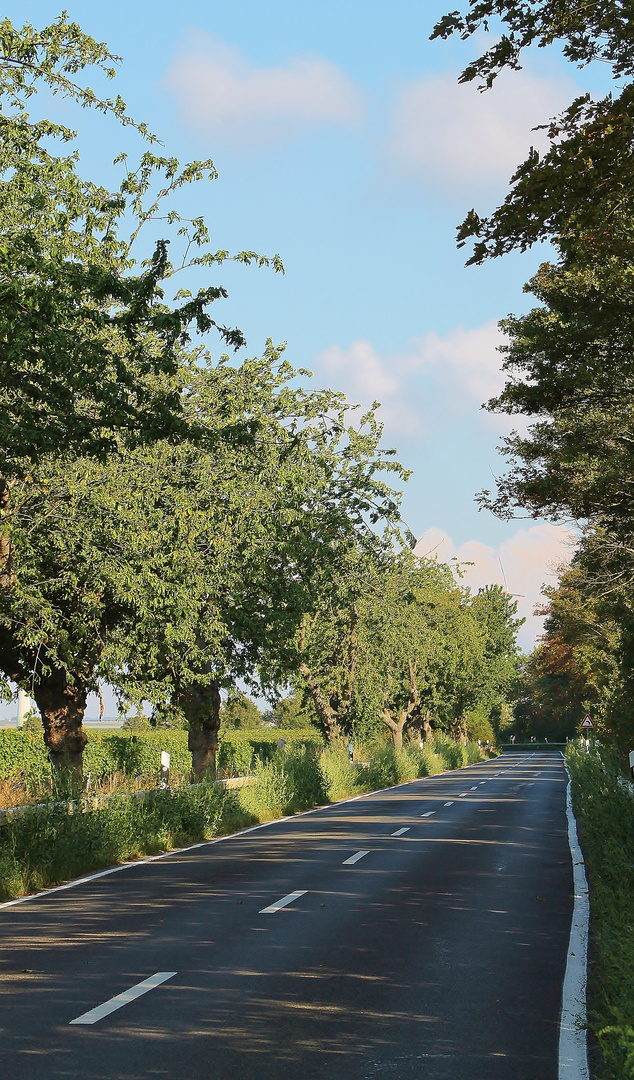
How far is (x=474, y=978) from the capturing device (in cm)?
898

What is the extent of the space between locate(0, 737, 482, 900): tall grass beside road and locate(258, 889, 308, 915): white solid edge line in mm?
3437

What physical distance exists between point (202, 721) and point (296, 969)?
22298mm

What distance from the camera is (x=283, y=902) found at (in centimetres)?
1312

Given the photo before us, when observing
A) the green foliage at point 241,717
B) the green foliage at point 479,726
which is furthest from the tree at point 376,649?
the green foliage at point 479,726

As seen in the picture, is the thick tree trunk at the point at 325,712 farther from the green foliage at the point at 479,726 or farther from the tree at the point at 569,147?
the green foliage at the point at 479,726

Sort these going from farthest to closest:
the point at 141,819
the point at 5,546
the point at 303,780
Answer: the point at 303,780
the point at 141,819
the point at 5,546

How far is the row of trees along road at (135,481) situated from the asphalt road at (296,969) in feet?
16.8

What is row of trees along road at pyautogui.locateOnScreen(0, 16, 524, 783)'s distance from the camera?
13.3 meters

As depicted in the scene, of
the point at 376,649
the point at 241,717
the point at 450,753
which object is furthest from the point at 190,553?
the point at 241,717

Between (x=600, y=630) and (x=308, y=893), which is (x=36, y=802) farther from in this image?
(x=600, y=630)

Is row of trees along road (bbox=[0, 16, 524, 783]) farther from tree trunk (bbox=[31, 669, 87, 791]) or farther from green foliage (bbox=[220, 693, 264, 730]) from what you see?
green foliage (bbox=[220, 693, 264, 730])

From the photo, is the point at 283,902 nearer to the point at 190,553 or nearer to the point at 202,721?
the point at 190,553

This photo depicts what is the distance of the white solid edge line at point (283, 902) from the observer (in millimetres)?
12475

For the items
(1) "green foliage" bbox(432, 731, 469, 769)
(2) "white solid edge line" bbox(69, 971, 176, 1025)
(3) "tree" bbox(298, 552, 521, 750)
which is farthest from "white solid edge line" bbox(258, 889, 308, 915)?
(1) "green foliage" bbox(432, 731, 469, 769)
